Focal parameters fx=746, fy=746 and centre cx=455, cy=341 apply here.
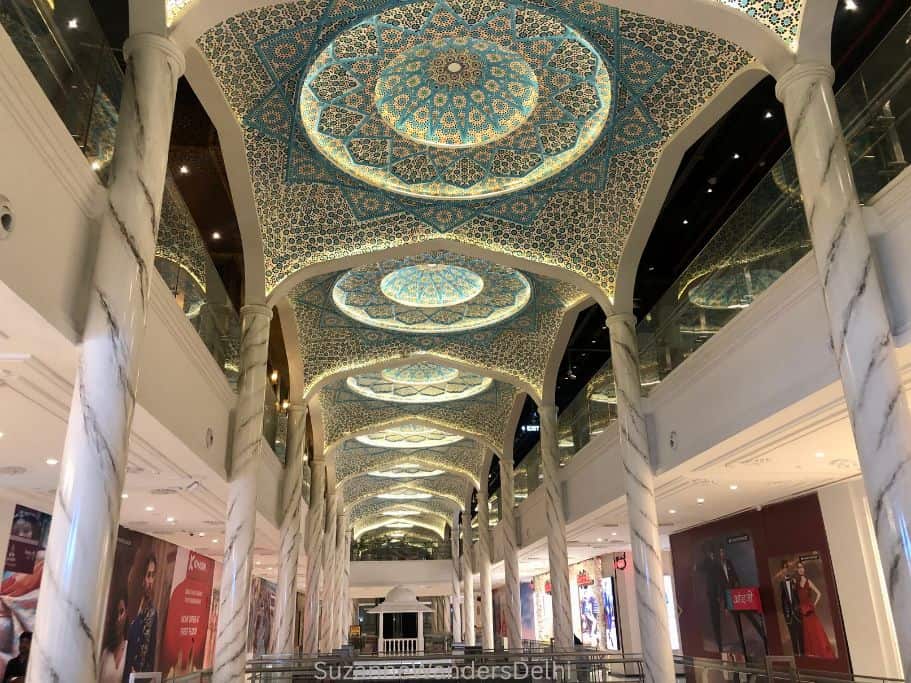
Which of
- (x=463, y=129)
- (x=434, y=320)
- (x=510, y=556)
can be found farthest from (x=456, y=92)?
(x=510, y=556)

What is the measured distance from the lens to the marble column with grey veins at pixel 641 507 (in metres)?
9.94

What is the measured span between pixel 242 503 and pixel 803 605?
361 inches

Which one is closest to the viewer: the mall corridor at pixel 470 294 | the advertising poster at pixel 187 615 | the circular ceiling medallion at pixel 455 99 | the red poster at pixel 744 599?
the mall corridor at pixel 470 294

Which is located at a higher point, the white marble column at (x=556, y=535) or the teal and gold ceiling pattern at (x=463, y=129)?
the teal and gold ceiling pattern at (x=463, y=129)

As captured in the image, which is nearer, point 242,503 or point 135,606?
point 242,503

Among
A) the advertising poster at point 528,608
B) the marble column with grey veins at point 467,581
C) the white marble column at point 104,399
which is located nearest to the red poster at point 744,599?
the white marble column at point 104,399

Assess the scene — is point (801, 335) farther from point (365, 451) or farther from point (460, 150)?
point (365, 451)

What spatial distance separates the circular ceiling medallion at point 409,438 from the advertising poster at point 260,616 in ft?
19.2

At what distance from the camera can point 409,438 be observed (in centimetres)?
2672

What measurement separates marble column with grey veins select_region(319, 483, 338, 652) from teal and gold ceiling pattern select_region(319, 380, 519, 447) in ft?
15.9

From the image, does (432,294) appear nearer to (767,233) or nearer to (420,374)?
(420,374)

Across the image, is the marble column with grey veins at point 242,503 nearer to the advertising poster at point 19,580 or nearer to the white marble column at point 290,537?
the advertising poster at point 19,580

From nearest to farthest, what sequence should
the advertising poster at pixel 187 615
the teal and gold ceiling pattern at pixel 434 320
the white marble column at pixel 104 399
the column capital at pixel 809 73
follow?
the white marble column at pixel 104 399 < the column capital at pixel 809 73 < the teal and gold ceiling pattern at pixel 434 320 < the advertising poster at pixel 187 615

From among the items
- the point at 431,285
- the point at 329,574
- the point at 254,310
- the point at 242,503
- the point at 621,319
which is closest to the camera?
the point at 242,503
